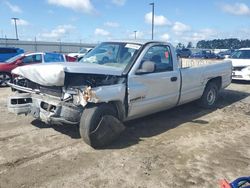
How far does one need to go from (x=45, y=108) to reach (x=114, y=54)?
5.78 feet

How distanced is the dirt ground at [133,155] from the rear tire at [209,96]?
1.08 metres

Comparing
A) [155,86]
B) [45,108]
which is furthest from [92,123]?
[155,86]

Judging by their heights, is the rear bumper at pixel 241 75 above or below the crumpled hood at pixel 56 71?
below

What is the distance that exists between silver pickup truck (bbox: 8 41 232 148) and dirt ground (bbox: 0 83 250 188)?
0.43 metres

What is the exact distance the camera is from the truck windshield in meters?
5.65

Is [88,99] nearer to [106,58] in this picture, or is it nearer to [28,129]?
[106,58]

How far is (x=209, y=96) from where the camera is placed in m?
8.10

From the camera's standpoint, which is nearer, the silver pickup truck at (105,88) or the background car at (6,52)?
the silver pickup truck at (105,88)

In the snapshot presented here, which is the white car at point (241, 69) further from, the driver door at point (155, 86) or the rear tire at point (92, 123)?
the rear tire at point (92, 123)

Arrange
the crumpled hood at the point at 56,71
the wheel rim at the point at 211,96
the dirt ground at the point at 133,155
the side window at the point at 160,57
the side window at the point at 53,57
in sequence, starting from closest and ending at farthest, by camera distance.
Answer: the dirt ground at the point at 133,155
the crumpled hood at the point at 56,71
the side window at the point at 160,57
the wheel rim at the point at 211,96
the side window at the point at 53,57

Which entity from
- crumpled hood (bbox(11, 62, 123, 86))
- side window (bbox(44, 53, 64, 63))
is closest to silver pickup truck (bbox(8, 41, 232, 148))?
crumpled hood (bbox(11, 62, 123, 86))

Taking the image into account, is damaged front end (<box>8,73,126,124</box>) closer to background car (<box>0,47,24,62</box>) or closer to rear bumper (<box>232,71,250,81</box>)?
rear bumper (<box>232,71,250,81</box>)

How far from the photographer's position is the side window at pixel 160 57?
19.4 feet

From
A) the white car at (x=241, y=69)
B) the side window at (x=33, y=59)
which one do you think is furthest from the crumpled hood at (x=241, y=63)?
the side window at (x=33, y=59)
